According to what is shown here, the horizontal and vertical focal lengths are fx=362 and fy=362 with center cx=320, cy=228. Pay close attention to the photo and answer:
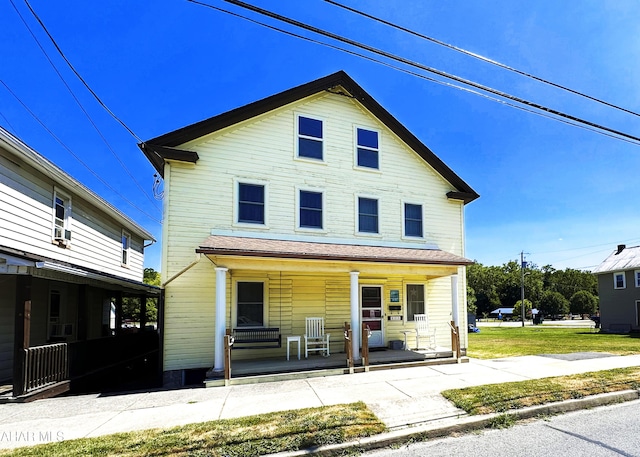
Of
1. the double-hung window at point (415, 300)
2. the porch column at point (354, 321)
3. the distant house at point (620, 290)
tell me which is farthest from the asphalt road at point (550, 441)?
the distant house at point (620, 290)

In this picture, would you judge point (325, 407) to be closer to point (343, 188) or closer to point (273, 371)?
point (273, 371)

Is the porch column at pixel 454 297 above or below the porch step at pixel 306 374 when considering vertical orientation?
above

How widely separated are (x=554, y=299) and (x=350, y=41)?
71.0m

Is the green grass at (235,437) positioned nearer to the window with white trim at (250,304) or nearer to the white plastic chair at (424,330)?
the window with white trim at (250,304)

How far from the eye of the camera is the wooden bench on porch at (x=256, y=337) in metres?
10.1

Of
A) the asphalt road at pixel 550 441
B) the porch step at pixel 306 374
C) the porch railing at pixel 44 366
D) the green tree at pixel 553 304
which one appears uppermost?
the porch railing at pixel 44 366

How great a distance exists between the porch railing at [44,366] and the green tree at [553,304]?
7160cm

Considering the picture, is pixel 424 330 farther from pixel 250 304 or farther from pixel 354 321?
pixel 250 304

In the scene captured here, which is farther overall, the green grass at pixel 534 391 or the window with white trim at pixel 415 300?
the window with white trim at pixel 415 300

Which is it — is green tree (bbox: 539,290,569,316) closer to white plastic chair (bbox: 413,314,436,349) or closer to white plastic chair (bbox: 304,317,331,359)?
white plastic chair (bbox: 413,314,436,349)

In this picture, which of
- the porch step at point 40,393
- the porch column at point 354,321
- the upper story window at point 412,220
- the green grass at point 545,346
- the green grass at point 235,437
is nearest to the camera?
the green grass at point 235,437

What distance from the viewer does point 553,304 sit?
6259 cm

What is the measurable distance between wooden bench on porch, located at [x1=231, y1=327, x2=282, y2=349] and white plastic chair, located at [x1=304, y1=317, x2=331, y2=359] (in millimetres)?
861

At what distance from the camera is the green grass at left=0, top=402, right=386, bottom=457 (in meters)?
4.64
